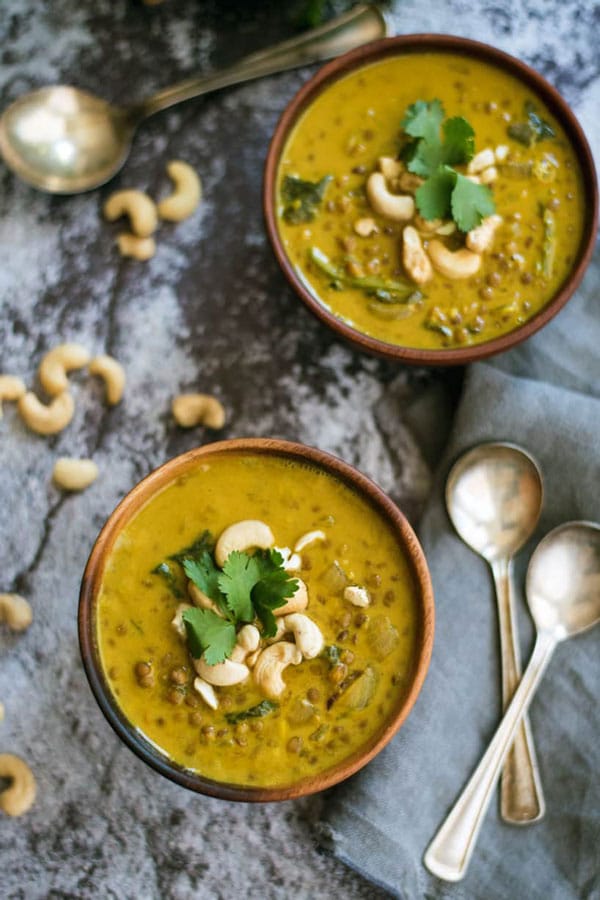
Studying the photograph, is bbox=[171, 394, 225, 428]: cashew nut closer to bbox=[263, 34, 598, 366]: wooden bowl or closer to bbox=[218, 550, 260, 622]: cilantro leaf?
bbox=[263, 34, 598, 366]: wooden bowl

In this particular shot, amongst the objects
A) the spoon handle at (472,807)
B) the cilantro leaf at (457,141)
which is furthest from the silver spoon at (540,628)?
the cilantro leaf at (457,141)

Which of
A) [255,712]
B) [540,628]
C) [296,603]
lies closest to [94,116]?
[296,603]

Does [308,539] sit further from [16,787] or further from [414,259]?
[16,787]

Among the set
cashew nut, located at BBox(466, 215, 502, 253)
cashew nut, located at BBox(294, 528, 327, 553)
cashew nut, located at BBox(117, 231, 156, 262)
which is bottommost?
cashew nut, located at BBox(294, 528, 327, 553)

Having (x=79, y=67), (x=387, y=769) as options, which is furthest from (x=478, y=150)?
(x=387, y=769)

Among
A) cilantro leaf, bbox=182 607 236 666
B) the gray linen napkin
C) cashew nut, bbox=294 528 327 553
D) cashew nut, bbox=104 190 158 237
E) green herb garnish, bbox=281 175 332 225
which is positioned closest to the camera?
cilantro leaf, bbox=182 607 236 666

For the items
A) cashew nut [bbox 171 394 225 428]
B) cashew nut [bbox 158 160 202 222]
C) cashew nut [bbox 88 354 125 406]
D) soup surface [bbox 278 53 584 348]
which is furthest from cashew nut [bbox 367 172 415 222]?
cashew nut [bbox 88 354 125 406]
